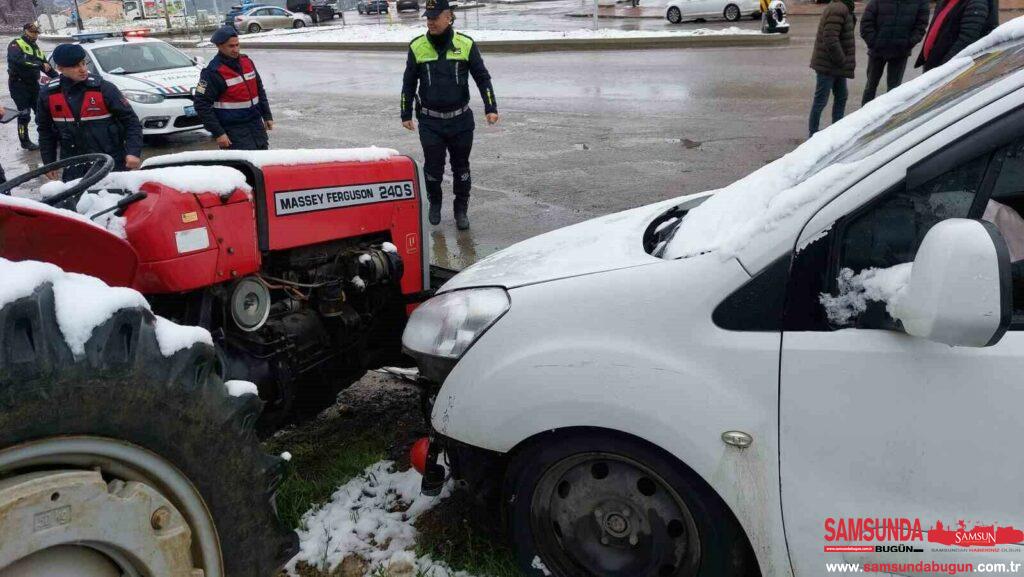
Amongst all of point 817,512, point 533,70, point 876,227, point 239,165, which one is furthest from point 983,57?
point 533,70

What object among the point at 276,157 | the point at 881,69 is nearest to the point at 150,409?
the point at 276,157

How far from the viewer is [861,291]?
1.94 metres

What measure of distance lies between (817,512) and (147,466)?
1.72m

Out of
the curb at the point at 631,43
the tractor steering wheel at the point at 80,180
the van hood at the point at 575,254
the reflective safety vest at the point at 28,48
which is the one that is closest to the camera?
the tractor steering wheel at the point at 80,180

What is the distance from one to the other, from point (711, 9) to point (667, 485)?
25.9 meters

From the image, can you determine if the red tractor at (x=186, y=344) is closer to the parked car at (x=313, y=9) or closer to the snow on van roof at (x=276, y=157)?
the snow on van roof at (x=276, y=157)

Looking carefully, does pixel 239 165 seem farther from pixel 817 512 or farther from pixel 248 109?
pixel 248 109

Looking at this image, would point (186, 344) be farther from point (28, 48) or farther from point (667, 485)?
point (28, 48)

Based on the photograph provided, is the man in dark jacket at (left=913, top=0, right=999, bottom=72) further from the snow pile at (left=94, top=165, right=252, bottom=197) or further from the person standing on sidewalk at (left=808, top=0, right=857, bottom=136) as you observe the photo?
the snow pile at (left=94, top=165, right=252, bottom=197)

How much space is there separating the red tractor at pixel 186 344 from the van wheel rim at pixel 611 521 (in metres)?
0.83

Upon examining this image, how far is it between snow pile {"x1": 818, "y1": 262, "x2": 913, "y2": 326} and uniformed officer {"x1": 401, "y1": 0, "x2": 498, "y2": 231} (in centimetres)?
502

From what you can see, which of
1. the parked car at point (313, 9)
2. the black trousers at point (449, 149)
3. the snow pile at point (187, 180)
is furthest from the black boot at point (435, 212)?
the parked car at point (313, 9)

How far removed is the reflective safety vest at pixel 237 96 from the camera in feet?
22.7

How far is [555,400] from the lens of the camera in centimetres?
223
